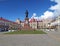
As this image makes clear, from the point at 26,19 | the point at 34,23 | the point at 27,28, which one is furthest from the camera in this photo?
the point at 34,23

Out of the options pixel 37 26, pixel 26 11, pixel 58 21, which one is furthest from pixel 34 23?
pixel 26 11

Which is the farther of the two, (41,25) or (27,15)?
(41,25)

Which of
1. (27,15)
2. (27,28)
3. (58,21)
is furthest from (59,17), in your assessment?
(27,28)

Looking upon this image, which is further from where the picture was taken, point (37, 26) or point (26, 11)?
point (37, 26)

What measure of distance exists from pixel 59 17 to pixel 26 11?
2821 centimetres

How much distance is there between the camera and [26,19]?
296 ft

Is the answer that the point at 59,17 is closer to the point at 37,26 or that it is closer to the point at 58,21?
the point at 58,21

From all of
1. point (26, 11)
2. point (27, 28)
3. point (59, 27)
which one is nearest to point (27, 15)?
point (26, 11)

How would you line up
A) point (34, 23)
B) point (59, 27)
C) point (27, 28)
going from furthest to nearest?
1. point (34, 23)
2. point (59, 27)
3. point (27, 28)

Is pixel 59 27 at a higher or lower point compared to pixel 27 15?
lower

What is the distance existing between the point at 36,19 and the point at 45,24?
42.1 ft

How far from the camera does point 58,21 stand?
111 meters

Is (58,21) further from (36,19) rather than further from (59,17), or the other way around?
(36,19)

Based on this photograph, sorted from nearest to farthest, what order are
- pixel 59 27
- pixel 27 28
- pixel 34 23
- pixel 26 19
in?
pixel 27 28 < pixel 26 19 < pixel 59 27 < pixel 34 23
